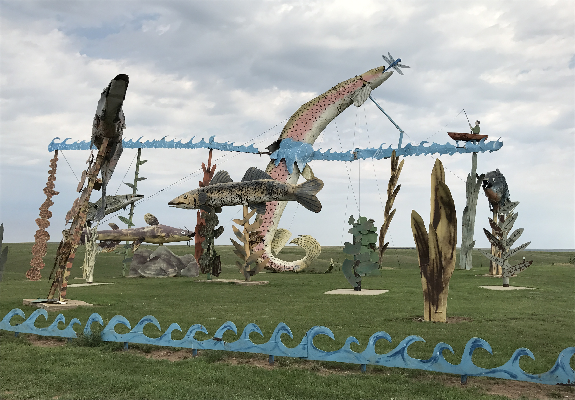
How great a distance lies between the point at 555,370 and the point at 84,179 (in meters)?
8.97

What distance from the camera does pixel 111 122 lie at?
31.0 ft

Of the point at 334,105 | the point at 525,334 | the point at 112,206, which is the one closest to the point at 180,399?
the point at 525,334

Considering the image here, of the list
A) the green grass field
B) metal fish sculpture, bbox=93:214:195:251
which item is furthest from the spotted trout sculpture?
the green grass field

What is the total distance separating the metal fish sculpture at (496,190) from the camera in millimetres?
19094

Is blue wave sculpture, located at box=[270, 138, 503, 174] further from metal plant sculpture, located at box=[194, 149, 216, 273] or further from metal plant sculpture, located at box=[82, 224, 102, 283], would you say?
metal plant sculpture, located at box=[82, 224, 102, 283]

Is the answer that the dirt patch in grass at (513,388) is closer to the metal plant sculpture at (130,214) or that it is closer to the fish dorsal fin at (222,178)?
the fish dorsal fin at (222,178)

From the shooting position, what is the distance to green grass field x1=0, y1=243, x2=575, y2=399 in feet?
16.5

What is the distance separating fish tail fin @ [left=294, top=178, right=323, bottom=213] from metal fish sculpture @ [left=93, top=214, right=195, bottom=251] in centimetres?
1175

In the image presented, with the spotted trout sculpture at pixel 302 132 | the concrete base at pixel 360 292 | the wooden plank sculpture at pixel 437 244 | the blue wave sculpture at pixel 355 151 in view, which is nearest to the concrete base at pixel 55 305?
the concrete base at pixel 360 292

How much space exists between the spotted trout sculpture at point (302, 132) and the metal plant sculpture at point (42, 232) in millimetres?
8239

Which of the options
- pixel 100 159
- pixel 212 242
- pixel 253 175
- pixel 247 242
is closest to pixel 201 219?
pixel 212 242

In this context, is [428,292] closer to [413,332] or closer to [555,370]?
[413,332]

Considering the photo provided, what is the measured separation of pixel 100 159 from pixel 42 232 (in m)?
10.6

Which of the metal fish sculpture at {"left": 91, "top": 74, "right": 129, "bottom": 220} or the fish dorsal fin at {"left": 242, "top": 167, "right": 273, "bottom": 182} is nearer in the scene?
the metal fish sculpture at {"left": 91, "top": 74, "right": 129, "bottom": 220}
